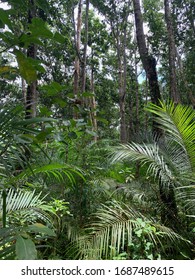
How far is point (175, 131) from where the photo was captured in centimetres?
278

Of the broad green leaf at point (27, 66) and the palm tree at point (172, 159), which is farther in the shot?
the palm tree at point (172, 159)

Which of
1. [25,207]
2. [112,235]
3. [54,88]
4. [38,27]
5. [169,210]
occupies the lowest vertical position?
[112,235]

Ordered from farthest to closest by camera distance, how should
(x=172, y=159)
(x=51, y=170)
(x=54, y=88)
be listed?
1. (x=172, y=159)
2. (x=51, y=170)
3. (x=54, y=88)

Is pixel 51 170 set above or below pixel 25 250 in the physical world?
above

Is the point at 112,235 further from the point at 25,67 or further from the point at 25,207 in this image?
the point at 25,67

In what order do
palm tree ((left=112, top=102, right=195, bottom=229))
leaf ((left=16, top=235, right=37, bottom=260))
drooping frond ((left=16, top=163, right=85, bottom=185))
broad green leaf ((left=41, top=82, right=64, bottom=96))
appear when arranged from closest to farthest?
leaf ((left=16, top=235, right=37, bottom=260))
broad green leaf ((left=41, top=82, right=64, bottom=96))
drooping frond ((left=16, top=163, right=85, bottom=185))
palm tree ((left=112, top=102, right=195, bottom=229))

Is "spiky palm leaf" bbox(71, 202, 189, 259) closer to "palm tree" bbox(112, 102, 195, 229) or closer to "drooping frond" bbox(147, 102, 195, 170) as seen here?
"palm tree" bbox(112, 102, 195, 229)

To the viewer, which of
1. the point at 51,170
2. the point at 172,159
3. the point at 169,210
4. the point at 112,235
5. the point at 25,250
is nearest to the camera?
the point at 25,250

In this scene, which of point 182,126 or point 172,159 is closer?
point 182,126

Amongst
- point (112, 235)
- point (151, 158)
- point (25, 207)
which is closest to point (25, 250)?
point (25, 207)

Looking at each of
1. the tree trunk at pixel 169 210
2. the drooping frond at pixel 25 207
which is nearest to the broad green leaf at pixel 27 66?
the drooping frond at pixel 25 207

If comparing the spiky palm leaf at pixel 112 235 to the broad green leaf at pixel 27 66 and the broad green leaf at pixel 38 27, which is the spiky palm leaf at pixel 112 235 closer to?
the broad green leaf at pixel 27 66

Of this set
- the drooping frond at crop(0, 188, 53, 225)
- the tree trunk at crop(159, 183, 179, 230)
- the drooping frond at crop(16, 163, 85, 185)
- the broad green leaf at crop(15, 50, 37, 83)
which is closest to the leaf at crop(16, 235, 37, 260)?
the drooping frond at crop(16, 163, 85, 185)
